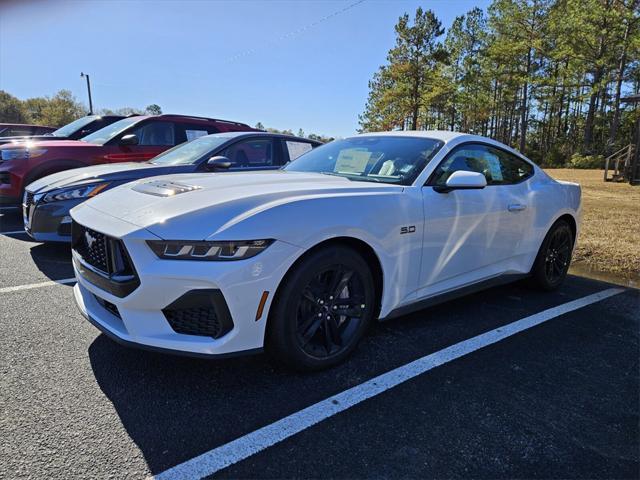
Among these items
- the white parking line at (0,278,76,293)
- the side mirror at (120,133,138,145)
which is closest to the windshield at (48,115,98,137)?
the side mirror at (120,133,138,145)

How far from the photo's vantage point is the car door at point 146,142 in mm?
6727

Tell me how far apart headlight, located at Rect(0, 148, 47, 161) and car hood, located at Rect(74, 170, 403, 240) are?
171 inches

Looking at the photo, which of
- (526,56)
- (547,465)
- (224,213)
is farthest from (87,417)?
(526,56)

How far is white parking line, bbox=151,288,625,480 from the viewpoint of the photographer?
5.95 feet

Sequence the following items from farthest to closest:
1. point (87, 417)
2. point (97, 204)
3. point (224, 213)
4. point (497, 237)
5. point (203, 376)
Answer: point (497, 237) → point (97, 204) → point (203, 376) → point (224, 213) → point (87, 417)

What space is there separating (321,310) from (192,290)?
2.61 feet

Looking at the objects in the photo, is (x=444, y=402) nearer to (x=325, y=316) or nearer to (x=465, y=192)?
(x=325, y=316)

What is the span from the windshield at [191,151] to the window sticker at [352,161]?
7.84 ft

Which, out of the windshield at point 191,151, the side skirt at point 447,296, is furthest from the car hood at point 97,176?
the side skirt at point 447,296

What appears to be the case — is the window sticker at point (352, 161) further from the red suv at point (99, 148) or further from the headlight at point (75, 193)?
the red suv at point (99, 148)

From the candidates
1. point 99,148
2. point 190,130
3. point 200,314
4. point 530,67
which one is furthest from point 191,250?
point 530,67

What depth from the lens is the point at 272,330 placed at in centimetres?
232

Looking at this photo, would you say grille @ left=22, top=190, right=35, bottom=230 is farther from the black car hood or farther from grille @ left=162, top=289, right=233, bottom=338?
grille @ left=162, top=289, right=233, bottom=338

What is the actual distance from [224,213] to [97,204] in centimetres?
106
